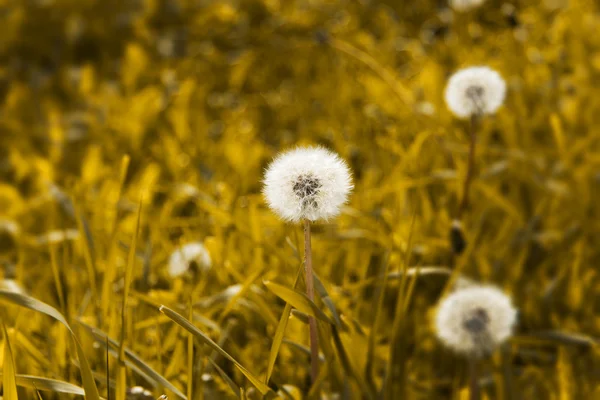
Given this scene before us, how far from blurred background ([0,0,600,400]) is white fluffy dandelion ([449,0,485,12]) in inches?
3.2

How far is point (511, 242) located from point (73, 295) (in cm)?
100

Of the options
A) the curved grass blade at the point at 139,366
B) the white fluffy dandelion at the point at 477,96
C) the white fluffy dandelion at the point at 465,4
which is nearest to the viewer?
the curved grass blade at the point at 139,366

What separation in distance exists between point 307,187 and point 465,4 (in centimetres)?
164

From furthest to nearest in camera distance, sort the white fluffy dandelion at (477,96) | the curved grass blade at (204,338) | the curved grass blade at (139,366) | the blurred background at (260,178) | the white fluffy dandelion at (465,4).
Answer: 1. the white fluffy dandelion at (465,4)
2. the white fluffy dandelion at (477,96)
3. the blurred background at (260,178)
4. the curved grass blade at (139,366)
5. the curved grass blade at (204,338)

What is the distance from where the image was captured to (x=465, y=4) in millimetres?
2293

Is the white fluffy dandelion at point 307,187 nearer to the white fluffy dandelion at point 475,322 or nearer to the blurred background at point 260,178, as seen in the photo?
the blurred background at point 260,178

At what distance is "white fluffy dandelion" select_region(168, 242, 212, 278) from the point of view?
4.74 feet

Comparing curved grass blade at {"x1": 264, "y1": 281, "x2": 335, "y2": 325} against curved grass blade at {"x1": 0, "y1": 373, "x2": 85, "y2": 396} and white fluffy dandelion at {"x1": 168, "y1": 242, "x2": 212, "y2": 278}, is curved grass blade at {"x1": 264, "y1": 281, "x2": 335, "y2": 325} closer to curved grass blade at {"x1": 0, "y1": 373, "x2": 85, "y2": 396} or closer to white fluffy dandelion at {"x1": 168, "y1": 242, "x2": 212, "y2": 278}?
curved grass blade at {"x1": 0, "y1": 373, "x2": 85, "y2": 396}

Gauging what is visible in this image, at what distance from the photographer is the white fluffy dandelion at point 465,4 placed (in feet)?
7.34

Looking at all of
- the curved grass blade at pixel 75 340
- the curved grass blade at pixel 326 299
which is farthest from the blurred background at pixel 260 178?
the curved grass blade at pixel 75 340

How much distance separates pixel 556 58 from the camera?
2.44m

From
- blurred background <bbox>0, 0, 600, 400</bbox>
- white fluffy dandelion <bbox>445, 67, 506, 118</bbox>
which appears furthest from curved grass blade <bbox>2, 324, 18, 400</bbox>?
white fluffy dandelion <bbox>445, 67, 506, 118</bbox>

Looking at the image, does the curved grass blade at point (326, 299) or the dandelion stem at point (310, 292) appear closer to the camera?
the dandelion stem at point (310, 292)

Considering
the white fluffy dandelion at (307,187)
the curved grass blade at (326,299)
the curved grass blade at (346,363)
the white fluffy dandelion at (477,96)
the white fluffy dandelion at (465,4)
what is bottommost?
the curved grass blade at (346,363)
